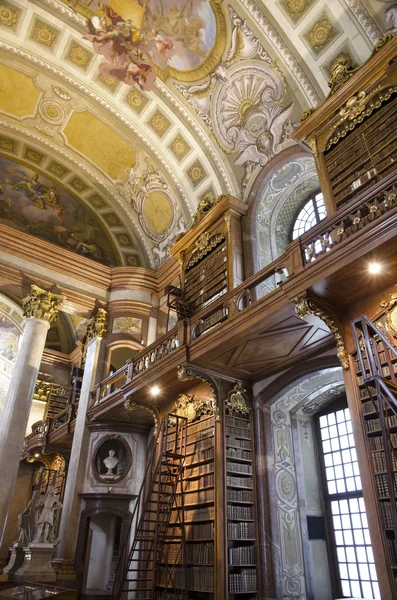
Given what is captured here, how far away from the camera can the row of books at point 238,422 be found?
7.27 meters

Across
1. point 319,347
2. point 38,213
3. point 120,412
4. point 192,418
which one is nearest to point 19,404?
point 120,412

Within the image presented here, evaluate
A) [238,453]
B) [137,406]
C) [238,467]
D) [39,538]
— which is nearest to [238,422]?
[238,453]

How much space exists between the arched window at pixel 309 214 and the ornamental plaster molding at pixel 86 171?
500 cm

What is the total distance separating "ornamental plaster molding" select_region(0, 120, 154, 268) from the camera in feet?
40.4

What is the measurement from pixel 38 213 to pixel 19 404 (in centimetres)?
556

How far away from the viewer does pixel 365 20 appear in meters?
7.33

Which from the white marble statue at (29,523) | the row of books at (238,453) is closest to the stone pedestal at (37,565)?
the white marble statue at (29,523)

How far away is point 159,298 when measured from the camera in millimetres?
12711

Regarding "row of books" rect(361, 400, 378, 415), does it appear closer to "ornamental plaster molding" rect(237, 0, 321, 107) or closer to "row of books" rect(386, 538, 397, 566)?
"row of books" rect(386, 538, 397, 566)

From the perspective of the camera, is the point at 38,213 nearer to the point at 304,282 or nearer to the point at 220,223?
the point at 220,223

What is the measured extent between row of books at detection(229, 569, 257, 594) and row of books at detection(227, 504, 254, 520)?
685mm

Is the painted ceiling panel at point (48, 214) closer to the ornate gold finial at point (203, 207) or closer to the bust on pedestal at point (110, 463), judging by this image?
the ornate gold finial at point (203, 207)

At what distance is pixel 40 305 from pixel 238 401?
614 cm

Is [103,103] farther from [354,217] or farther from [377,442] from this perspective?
[377,442]
